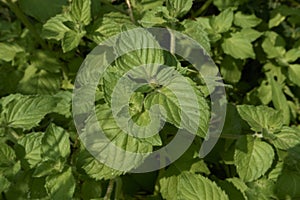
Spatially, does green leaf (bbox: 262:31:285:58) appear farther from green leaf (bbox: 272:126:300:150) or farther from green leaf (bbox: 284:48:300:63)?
green leaf (bbox: 272:126:300:150)

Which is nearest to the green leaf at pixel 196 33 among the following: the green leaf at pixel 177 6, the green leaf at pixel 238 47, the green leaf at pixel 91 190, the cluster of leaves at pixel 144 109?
the cluster of leaves at pixel 144 109

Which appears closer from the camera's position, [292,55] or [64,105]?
[64,105]

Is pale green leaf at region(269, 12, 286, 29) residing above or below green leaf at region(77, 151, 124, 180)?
below

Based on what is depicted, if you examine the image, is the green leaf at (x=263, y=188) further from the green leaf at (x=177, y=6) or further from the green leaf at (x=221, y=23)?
the green leaf at (x=221, y=23)

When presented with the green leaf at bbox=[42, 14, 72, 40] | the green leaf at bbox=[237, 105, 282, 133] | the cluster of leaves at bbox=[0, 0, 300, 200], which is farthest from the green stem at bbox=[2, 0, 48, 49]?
the green leaf at bbox=[237, 105, 282, 133]

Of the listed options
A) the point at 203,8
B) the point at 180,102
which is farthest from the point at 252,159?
the point at 203,8

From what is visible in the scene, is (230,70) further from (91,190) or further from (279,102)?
(91,190)
